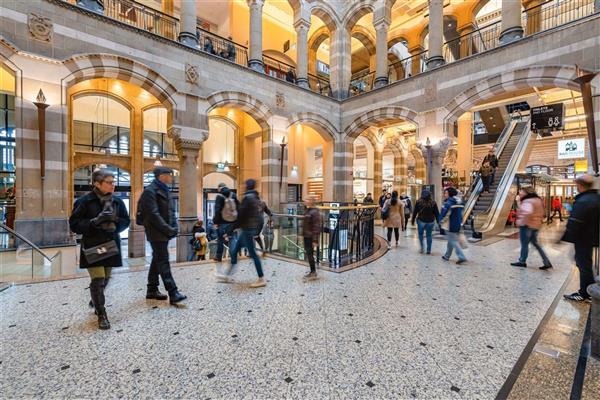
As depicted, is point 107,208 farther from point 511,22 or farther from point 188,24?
point 511,22

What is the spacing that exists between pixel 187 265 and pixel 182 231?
11.6 ft

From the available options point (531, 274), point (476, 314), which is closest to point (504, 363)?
point (476, 314)

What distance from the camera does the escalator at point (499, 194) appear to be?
28.5 ft

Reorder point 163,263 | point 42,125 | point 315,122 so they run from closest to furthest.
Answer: point 163,263, point 42,125, point 315,122

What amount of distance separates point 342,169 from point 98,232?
1042 cm

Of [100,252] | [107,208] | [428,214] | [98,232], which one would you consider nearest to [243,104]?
[428,214]

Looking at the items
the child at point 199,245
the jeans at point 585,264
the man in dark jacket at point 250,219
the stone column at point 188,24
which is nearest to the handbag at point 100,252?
the man in dark jacket at point 250,219

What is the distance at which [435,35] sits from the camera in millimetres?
9227

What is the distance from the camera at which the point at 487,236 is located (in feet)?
27.4

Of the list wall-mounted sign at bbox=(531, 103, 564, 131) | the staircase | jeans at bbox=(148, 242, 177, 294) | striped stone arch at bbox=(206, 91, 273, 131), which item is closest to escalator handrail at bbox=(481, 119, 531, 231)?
the staircase

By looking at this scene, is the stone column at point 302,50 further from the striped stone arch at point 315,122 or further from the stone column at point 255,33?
A: the stone column at point 255,33

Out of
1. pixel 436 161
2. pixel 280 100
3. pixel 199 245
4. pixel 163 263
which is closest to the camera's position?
pixel 163 263

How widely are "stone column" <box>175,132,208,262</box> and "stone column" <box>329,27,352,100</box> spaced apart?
7.22 m

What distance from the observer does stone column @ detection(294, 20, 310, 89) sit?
11.0 m
